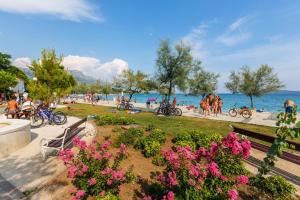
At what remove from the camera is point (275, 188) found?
4.77m

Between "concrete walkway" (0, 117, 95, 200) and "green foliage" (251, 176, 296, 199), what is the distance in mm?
5355

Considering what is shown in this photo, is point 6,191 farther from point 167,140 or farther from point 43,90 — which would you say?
point 43,90

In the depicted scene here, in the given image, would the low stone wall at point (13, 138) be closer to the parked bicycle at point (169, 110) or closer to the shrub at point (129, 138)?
the shrub at point (129, 138)

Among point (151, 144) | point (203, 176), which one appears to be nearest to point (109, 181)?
point (203, 176)

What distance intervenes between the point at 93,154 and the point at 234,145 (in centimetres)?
322

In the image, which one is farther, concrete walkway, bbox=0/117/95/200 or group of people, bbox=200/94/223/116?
group of people, bbox=200/94/223/116

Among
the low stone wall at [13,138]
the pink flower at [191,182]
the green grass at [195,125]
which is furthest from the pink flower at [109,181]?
the green grass at [195,125]

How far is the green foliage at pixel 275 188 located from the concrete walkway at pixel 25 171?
5.36m

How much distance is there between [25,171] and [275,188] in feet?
22.3

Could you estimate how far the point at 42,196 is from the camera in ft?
16.0

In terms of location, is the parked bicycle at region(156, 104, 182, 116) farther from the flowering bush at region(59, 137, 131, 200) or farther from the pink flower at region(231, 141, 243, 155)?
the pink flower at region(231, 141, 243, 155)

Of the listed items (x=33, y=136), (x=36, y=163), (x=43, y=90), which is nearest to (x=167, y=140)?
(x=36, y=163)

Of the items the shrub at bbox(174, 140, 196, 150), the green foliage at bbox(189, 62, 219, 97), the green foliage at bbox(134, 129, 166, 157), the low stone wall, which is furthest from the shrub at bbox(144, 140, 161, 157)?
the green foliage at bbox(189, 62, 219, 97)

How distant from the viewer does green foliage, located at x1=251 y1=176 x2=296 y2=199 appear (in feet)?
15.5
